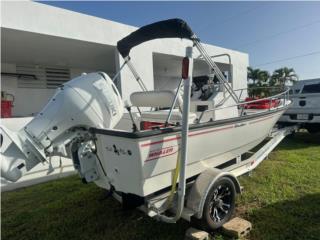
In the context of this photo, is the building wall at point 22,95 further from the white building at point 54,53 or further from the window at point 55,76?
the window at point 55,76

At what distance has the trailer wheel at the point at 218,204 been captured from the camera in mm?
2594

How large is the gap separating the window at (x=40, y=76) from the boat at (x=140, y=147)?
26.1ft

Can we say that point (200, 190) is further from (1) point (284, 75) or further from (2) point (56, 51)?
(1) point (284, 75)

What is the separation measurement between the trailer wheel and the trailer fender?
67 millimetres

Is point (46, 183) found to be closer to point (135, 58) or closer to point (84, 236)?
point (84, 236)

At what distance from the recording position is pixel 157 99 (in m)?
2.88

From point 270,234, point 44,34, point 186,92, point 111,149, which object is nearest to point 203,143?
point 186,92

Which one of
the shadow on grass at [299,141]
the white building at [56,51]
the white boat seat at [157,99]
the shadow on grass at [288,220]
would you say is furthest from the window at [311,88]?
the white boat seat at [157,99]

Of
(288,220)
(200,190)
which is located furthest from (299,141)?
(200,190)

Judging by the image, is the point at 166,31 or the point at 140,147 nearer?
the point at 140,147

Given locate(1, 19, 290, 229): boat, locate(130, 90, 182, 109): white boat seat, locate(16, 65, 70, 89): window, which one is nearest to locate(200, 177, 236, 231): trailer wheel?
locate(1, 19, 290, 229): boat

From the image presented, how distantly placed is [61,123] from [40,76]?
27.7ft

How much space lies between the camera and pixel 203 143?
276 cm

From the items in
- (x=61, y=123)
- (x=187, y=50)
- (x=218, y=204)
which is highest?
(x=187, y=50)
